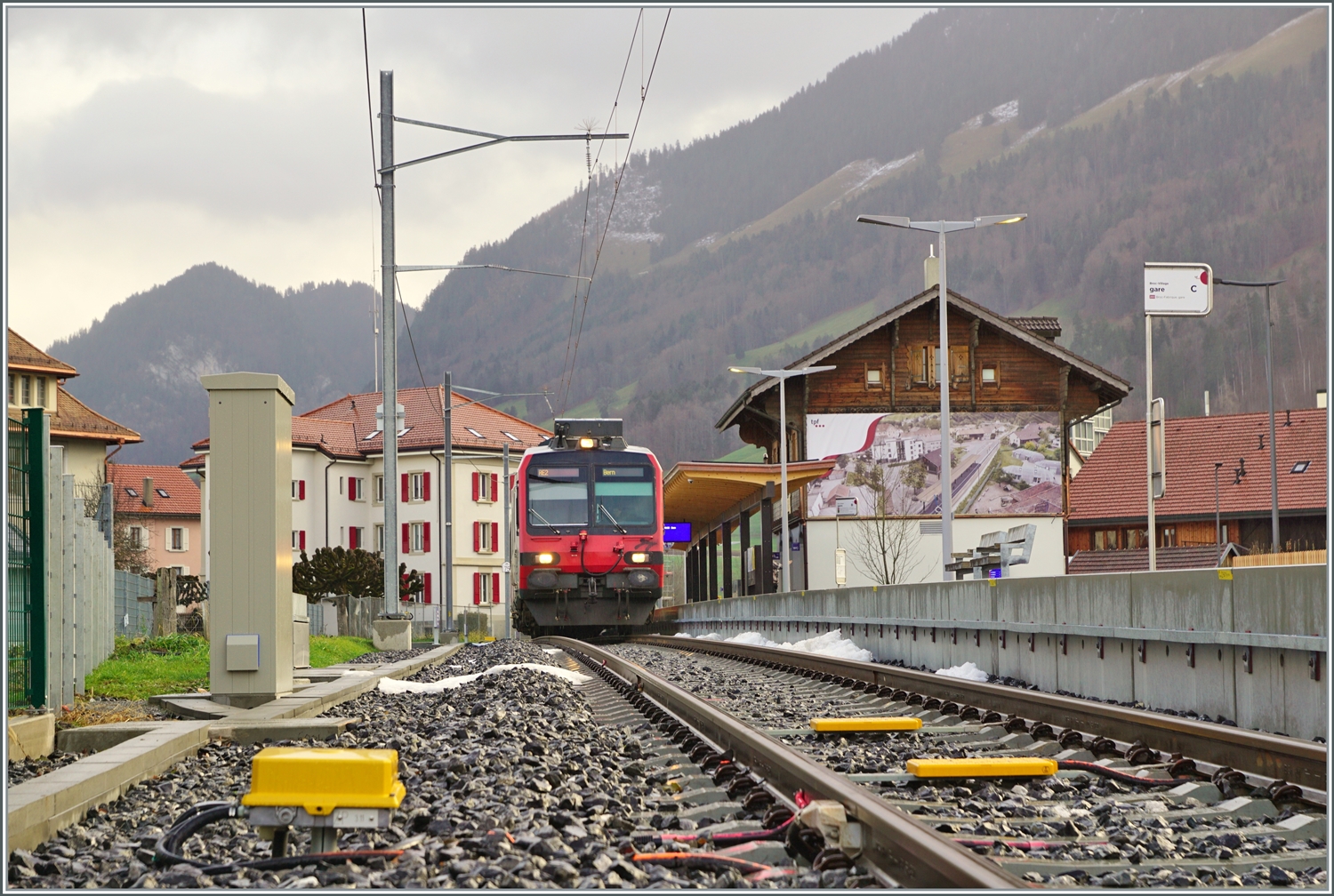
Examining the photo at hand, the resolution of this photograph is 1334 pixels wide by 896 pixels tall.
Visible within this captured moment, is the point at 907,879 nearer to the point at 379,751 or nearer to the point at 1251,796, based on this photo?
the point at 379,751

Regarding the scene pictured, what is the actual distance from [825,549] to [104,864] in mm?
42163

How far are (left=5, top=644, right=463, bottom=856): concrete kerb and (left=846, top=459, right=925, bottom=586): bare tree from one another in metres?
36.9

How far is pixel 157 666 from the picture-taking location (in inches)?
522

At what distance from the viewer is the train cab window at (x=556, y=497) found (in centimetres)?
2530

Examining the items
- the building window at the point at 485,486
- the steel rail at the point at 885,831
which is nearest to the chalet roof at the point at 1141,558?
the building window at the point at 485,486

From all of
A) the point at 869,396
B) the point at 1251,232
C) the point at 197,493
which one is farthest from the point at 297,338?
the point at 869,396

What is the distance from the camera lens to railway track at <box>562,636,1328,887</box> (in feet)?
13.7

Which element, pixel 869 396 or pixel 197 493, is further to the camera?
pixel 197 493

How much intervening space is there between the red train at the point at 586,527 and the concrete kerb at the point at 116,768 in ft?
50.0

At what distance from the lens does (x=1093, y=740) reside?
681 centimetres

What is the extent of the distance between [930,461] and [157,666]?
37.0m

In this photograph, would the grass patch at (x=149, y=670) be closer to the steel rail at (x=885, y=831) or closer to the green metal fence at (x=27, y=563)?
the green metal fence at (x=27, y=563)

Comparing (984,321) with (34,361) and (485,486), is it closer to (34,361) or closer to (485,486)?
(485,486)

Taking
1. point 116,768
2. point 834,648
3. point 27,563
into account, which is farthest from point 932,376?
point 116,768
